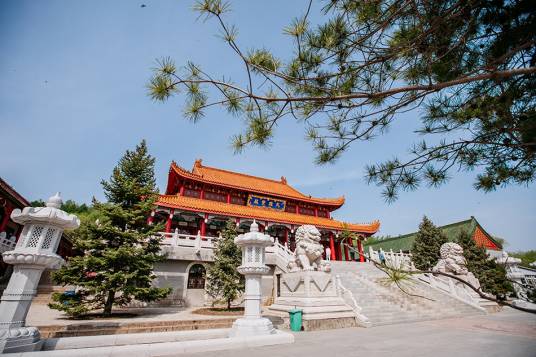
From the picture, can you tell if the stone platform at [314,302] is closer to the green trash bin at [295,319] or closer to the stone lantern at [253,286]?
the green trash bin at [295,319]

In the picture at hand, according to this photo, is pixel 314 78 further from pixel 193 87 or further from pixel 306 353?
pixel 306 353

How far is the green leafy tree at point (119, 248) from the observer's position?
7664 millimetres

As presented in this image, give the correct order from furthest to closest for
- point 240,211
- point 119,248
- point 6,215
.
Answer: point 240,211, point 6,215, point 119,248

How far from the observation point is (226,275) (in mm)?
9508

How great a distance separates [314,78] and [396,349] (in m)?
4.51

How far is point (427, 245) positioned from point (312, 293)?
15.7 metres

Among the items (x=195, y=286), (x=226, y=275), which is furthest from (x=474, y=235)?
(x=195, y=286)

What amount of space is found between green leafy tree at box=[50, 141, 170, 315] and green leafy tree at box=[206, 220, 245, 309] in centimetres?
173

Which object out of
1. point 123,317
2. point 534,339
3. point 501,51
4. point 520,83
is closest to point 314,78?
point 501,51

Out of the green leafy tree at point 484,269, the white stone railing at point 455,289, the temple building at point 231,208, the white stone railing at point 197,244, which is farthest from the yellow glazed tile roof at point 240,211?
the green leafy tree at point 484,269

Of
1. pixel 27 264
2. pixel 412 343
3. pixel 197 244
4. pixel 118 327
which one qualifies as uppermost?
pixel 197 244

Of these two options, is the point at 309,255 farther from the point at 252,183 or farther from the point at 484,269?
the point at 252,183

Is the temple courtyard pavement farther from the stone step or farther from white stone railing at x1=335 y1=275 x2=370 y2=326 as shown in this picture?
the stone step

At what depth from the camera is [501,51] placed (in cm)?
271
